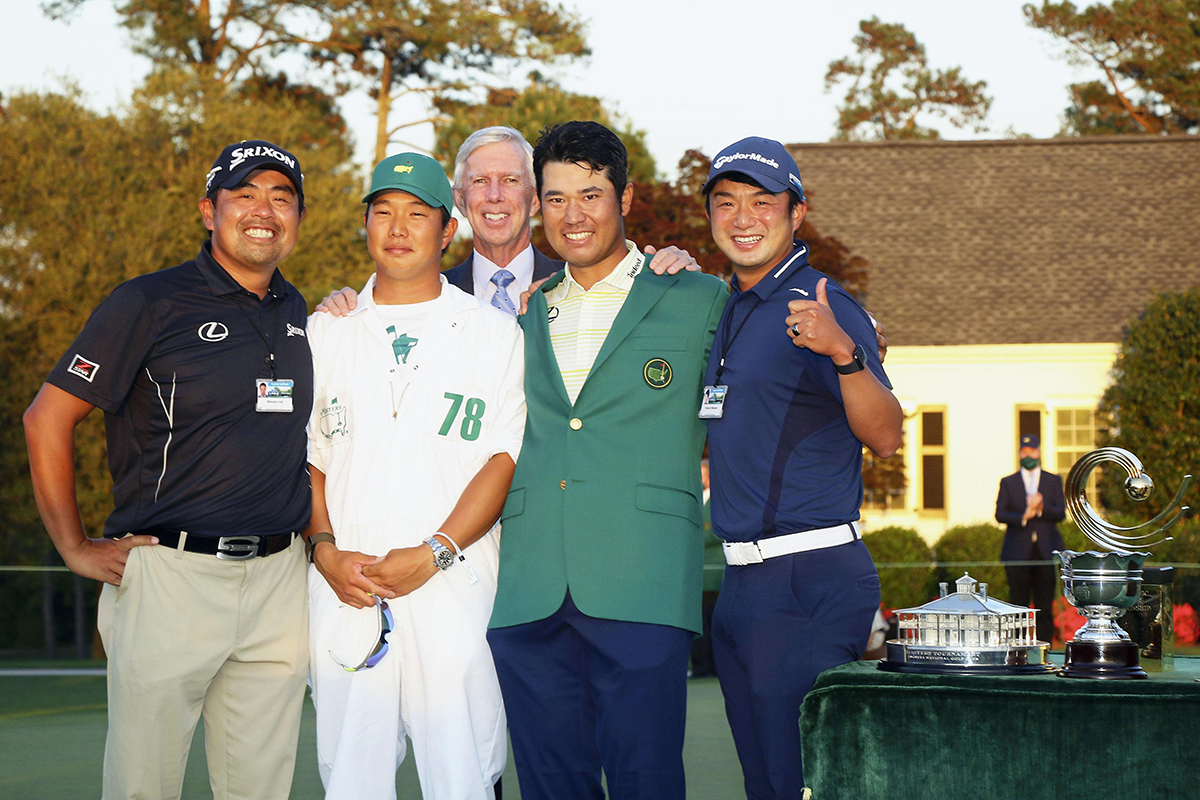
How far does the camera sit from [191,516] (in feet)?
12.4

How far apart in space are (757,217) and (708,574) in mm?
7189

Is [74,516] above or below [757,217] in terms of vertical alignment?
below

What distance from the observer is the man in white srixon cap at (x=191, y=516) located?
375 centimetres

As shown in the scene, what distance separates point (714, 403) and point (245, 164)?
1678 millimetres

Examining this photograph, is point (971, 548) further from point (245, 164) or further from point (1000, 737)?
point (1000, 737)

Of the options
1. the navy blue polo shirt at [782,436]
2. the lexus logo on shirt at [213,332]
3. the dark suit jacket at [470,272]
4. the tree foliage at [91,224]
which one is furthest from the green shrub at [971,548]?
the lexus logo on shirt at [213,332]

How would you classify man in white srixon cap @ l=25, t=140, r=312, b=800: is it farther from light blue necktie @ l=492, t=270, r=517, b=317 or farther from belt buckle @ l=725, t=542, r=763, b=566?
belt buckle @ l=725, t=542, r=763, b=566

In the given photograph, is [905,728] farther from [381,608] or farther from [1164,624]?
[381,608]

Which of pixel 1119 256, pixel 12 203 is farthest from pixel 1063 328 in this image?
pixel 12 203

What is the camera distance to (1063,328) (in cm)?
2209

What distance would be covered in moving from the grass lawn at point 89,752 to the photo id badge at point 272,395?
3064mm

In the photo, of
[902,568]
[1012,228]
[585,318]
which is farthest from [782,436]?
[1012,228]

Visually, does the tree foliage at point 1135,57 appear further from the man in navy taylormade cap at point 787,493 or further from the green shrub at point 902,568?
the man in navy taylormade cap at point 787,493

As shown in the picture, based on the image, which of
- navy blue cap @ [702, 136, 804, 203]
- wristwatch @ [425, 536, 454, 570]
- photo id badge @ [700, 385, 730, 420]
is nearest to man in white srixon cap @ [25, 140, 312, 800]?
wristwatch @ [425, 536, 454, 570]
